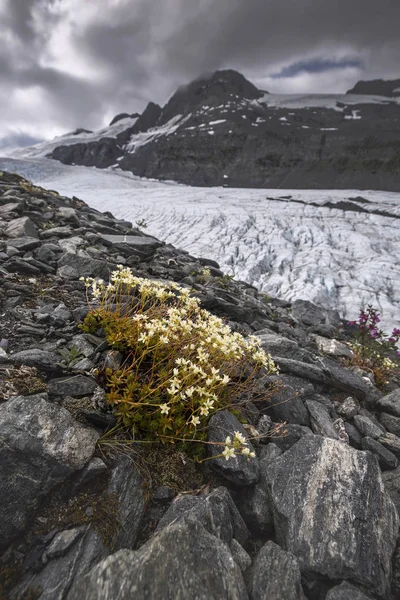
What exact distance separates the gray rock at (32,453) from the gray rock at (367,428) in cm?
368

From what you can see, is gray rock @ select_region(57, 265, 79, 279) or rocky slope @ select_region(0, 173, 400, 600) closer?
rocky slope @ select_region(0, 173, 400, 600)

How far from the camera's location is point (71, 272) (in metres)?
6.01

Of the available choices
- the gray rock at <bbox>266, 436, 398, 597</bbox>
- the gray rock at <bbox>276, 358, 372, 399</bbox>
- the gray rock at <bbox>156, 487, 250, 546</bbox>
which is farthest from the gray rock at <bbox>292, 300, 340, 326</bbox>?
the gray rock at <bbox>156, 487, 250, 546</bbox>

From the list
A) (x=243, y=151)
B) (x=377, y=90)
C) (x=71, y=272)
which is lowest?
(x=71, y=272)

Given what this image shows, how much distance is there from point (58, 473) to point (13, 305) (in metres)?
2.82

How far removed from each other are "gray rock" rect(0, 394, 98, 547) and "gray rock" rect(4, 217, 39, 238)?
18.7 ft

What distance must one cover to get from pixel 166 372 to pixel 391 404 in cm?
400

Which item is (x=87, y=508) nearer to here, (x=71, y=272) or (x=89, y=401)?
(x=89, y=401)

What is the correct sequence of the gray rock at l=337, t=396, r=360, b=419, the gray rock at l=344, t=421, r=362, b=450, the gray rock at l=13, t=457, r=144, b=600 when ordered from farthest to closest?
the gray rock at l=337, t=396, r=360, b=419, the gray rock at l=344, t=421, r=362, b=450, the gray rock at l=13, t=457, r=144, b=600

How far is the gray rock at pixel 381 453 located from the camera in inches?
149

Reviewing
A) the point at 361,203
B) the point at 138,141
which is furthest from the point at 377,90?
the point at 361,203

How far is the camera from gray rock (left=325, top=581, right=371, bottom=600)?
2158mm

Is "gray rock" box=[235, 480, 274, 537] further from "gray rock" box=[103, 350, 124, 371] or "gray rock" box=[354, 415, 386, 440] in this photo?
"gray rock" box=[354, 415, 386, 440]

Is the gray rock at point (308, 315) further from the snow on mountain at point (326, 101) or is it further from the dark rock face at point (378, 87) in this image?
the dark rock face at point (378, 87)
